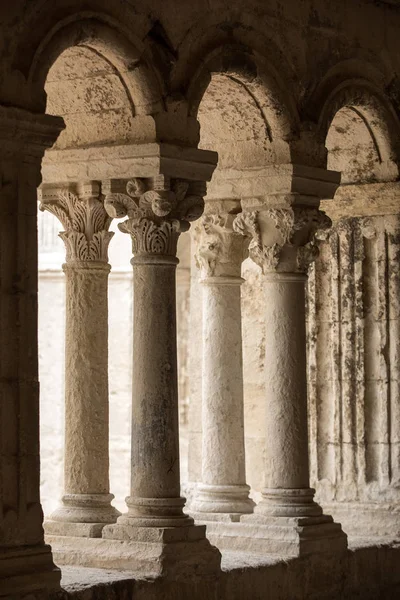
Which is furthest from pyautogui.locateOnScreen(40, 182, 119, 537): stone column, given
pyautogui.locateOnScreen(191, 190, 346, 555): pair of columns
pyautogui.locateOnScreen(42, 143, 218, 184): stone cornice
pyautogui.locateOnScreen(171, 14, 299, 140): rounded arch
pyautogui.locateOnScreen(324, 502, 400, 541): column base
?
pyautogui.locateOnScreen(324, 502, 400, 541): column base

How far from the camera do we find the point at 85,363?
34.1ft

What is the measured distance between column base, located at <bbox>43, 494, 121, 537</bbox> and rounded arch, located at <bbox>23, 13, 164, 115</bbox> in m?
2.46

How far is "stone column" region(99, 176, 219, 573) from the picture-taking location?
9680 mm

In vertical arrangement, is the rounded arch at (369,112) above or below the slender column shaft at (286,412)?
above

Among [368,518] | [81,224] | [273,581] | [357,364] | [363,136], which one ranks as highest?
[363,136]

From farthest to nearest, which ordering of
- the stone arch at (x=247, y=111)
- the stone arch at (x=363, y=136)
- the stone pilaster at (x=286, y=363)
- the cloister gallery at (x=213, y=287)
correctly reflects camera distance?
1. the stone arch at (x=363, y=136)
2. the stone pilaster at (x=286, y=363)
3. the stone arch at (x=247, y=111)
4. the cloister gallery at (x=213, y=287)

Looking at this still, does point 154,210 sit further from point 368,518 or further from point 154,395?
point 368,518

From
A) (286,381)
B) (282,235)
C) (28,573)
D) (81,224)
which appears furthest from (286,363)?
(28,573)

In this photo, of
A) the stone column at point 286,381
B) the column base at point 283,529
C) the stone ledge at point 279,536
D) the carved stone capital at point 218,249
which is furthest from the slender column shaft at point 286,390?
the carved stone capital at point 218,249

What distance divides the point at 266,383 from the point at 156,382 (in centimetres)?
148

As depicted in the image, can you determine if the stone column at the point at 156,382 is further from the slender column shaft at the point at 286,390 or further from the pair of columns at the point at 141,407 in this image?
the slender column shaft at the point at 286,390

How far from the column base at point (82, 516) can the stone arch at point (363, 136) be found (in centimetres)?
311

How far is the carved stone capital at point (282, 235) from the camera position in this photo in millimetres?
11023

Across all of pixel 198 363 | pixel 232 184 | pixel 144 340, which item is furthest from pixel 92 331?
pixel 198 363
